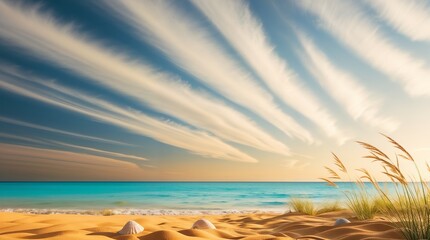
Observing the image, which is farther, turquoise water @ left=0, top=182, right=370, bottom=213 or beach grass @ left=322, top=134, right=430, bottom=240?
turquoise water @ left=0, top=182, right=370, bottom=213

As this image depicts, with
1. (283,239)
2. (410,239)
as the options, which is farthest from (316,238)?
(410,239)

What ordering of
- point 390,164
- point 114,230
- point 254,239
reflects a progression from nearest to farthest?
point 390,164 < point 254,239 < point 114,230

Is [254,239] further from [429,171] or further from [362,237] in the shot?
[429,171]

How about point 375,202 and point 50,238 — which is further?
point 375,202

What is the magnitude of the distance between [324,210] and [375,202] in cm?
201

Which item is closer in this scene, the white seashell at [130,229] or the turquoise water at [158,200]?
the white seashell at [130,229]

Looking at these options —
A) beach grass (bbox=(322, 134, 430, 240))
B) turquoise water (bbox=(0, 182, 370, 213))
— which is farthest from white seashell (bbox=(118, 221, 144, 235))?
turquoise water (bbox=(0, 182, 370, 213))

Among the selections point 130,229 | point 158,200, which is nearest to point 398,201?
point 130,229

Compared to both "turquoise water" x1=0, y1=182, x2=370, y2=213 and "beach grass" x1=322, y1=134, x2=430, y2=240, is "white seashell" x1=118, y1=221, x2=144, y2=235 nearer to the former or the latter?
"beach grass" x1=322, y1=134, x2=430, y2=240

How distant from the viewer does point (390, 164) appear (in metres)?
2.76

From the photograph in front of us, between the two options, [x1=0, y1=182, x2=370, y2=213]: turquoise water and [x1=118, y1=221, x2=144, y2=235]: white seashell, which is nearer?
[x1=118, y1=221, x2=144, y2=235]: white seashell

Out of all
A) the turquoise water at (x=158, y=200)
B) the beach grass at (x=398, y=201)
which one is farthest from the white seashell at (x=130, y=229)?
the turquoise water at (x=158, y=200)

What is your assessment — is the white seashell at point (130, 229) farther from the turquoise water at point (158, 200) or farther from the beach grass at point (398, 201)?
the turquoise water at point (158, 200)

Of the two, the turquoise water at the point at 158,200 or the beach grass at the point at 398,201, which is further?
the turquoise water at the point at 158,200
